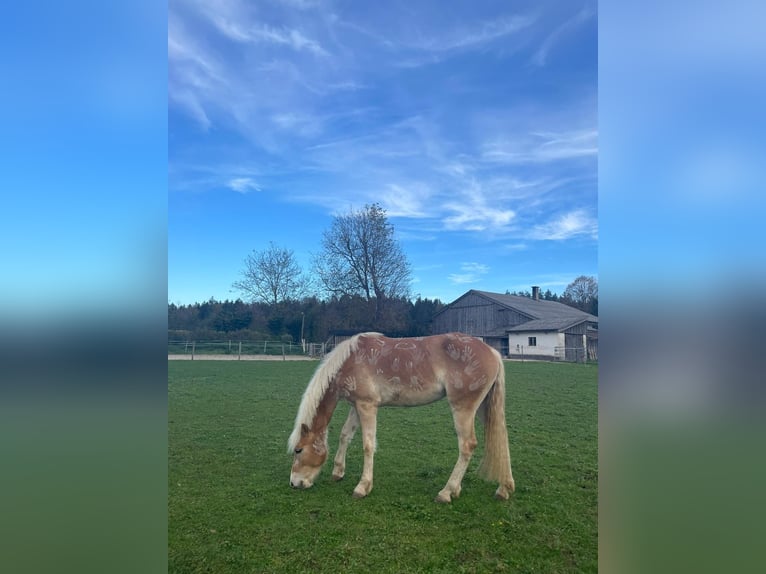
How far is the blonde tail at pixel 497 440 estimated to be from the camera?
14.4 ft

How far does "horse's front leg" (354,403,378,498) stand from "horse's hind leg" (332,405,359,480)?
0.91 feet

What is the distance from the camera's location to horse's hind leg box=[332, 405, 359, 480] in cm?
492

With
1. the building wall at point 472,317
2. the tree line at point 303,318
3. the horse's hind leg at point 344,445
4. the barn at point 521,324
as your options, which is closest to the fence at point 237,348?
the tree line at point 303,318

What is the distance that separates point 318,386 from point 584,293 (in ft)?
11.5

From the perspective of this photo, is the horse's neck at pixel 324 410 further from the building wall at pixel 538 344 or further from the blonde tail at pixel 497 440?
the building wall at pixel 538 344

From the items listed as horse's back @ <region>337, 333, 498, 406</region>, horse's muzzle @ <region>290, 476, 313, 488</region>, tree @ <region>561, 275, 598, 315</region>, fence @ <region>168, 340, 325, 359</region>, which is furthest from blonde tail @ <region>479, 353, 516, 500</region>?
fence @ <region>168, 340, 325, 359</region>

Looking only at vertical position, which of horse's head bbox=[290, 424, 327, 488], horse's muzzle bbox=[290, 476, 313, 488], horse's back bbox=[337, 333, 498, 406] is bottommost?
horse's muzzle bbox=[290, 476, 313, 488]

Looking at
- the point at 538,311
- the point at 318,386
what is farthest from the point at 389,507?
the point at 538,311

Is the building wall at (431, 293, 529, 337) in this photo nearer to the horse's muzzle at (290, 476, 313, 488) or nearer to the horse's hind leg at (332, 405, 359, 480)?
the horse's hind leg at (332, 405, 359, 480)
